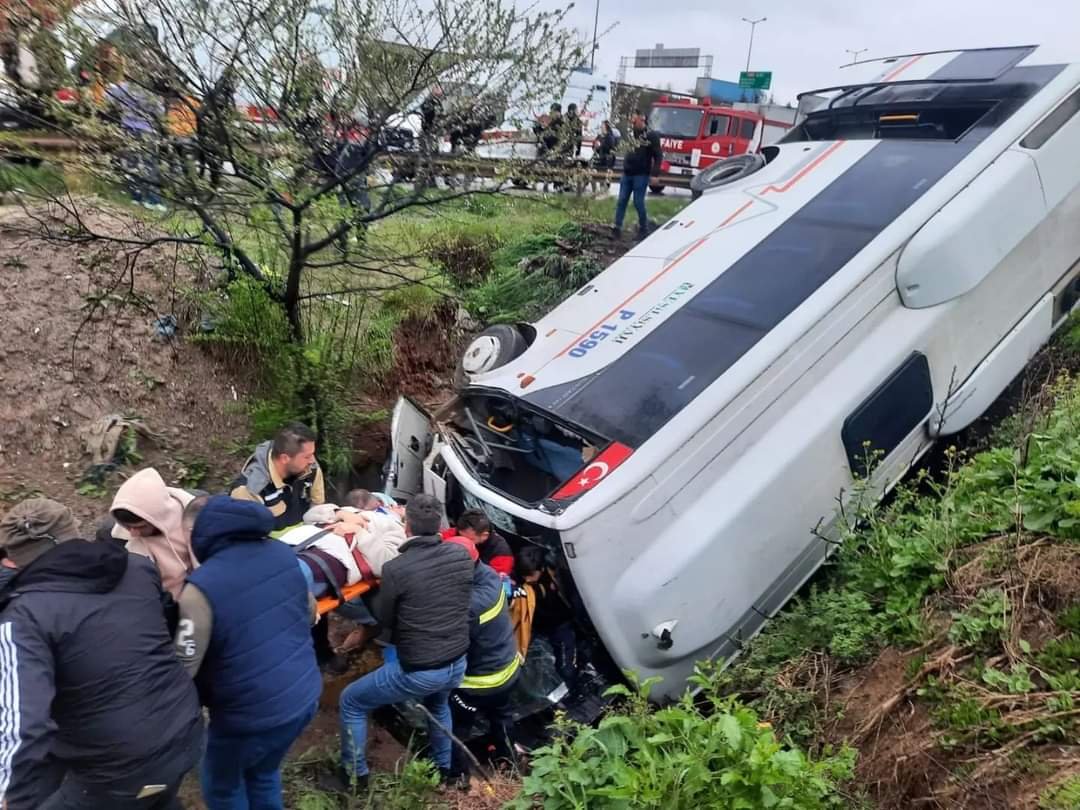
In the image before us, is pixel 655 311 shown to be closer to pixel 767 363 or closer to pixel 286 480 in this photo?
pixel 767 363

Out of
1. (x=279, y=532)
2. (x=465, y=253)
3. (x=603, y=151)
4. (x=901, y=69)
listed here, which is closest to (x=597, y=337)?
(x=279, y=532)

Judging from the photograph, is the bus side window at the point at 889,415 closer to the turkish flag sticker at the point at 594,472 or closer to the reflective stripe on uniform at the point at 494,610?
the turkish flag sticker at the point at 594,472

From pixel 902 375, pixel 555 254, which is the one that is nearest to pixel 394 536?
pixel 902 375

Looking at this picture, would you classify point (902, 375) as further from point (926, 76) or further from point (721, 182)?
point (926, 76)

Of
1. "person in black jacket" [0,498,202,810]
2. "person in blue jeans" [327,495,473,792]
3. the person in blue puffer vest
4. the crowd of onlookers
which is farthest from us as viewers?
"person in blue jeans" [327,495,473,792]

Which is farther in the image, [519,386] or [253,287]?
[253,287]

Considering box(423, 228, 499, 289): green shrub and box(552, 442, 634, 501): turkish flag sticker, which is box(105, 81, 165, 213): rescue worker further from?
box(423, 228, 499, 289): green shrub

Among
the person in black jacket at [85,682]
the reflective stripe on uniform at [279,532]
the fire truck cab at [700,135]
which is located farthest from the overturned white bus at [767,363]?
the fire truck cab at [700,135]

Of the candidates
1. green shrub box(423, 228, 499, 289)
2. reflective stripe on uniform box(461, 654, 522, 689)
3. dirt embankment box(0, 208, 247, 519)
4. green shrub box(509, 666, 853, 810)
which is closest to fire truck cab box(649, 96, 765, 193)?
green shrub box(423, 228, 499, 289)

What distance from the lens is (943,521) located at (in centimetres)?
336

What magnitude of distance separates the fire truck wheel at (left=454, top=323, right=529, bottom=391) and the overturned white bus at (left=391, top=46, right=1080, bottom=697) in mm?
17

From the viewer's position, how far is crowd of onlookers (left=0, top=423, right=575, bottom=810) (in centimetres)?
210

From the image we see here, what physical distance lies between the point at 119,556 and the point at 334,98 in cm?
308

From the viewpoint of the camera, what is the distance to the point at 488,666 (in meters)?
3.45
